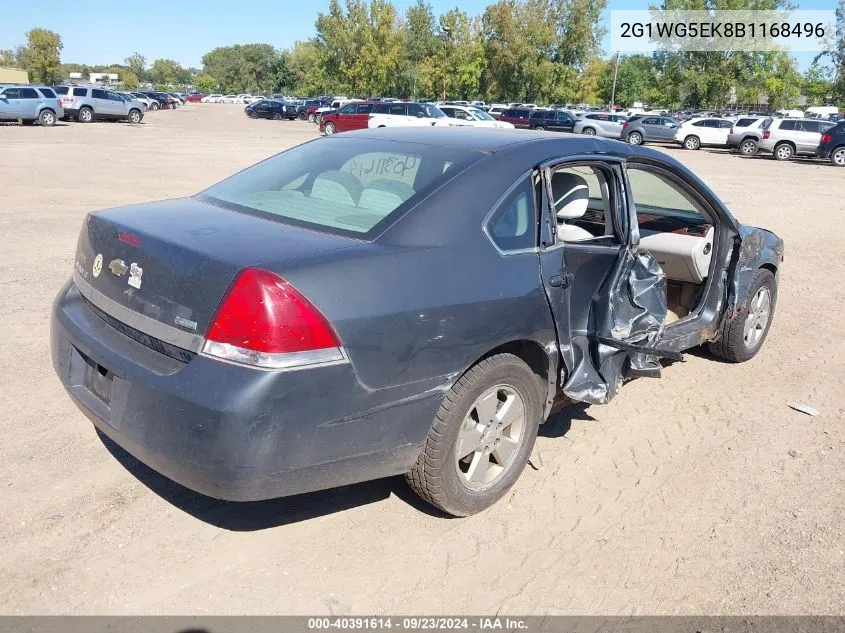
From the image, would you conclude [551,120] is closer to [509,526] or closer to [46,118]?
[46,118]

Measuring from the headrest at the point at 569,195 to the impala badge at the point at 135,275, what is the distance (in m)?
2.16

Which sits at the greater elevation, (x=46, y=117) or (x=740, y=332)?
(x=46, y=117)

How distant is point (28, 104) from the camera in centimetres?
3180

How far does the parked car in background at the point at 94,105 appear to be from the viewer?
118 feet

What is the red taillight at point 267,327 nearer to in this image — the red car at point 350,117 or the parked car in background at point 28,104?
the red car at point 350,117

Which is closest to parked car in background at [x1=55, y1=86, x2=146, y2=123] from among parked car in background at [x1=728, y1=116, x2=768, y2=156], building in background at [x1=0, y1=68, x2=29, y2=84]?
parked car in background at [x1=728, y1=116, x2=768, y2=156]

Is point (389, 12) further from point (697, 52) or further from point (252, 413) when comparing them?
point (252, 413)

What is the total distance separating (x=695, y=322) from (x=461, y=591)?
273cm

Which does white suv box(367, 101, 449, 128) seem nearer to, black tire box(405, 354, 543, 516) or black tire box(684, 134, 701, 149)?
black tire box(684, 134, 701, 149)

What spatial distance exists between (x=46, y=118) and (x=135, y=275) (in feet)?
114

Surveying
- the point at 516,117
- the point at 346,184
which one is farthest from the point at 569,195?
the point at 516,117

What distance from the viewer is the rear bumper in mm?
2547

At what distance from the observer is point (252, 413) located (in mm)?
2523

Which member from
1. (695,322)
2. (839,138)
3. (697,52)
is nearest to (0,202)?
(695,322)
